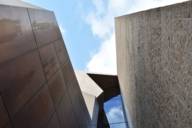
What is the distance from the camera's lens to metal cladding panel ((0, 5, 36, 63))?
2.62 metres

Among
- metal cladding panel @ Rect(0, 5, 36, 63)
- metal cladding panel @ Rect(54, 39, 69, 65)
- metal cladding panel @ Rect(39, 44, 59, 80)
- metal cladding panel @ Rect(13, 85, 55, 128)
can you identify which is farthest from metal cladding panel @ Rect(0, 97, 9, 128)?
metal cladding panel @ Rect(54, 39, 69, 65)

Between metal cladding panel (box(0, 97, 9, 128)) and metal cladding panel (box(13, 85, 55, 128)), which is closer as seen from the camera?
metal cladding panel (box(0, 97, 9, 128))

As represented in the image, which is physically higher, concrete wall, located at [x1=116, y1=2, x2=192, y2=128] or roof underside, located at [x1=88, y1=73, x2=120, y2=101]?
concrete wall, located at [x1=116, y1=2, x2=192, y2=128]

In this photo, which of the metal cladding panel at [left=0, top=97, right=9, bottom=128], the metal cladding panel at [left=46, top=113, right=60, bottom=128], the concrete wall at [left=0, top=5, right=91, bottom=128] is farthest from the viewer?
the metal cladding panel at [left=46, top=113, right=60, bottom=128]

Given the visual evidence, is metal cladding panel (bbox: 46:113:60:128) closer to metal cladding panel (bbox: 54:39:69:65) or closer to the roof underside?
metal cladding panel (bbox: 54:39:69:65)

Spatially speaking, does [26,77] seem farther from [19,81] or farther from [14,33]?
[14,33]

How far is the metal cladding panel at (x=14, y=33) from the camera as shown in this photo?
2625 mm

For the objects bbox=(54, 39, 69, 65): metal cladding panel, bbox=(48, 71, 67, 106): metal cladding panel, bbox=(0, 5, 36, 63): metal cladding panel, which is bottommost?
bbox=(48, 71, 67, 106): metal cladding panel

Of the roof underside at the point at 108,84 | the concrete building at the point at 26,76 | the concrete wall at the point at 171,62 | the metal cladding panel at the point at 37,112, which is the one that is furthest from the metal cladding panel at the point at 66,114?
the roof underside at the point at 108,84

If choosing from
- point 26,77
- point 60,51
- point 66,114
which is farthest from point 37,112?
point 60,51

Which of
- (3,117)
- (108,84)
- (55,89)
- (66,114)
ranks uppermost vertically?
(3,117)

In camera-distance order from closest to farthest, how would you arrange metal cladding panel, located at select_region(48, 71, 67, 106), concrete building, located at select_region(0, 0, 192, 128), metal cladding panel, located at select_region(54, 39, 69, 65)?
concrete building, located at select_region(0, 0, 192, 128) → metal cladding panel, located at select_region(48, 71, 67, 106) → metal cladding panel, located at select_region(54, 39, 69, 65)

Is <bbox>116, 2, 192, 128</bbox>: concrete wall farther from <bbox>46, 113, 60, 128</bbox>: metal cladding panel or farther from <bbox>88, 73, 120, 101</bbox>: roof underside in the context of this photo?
<bbox>88, 73, 120, 101</bbox>: roof underside

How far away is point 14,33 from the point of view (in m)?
2.98
